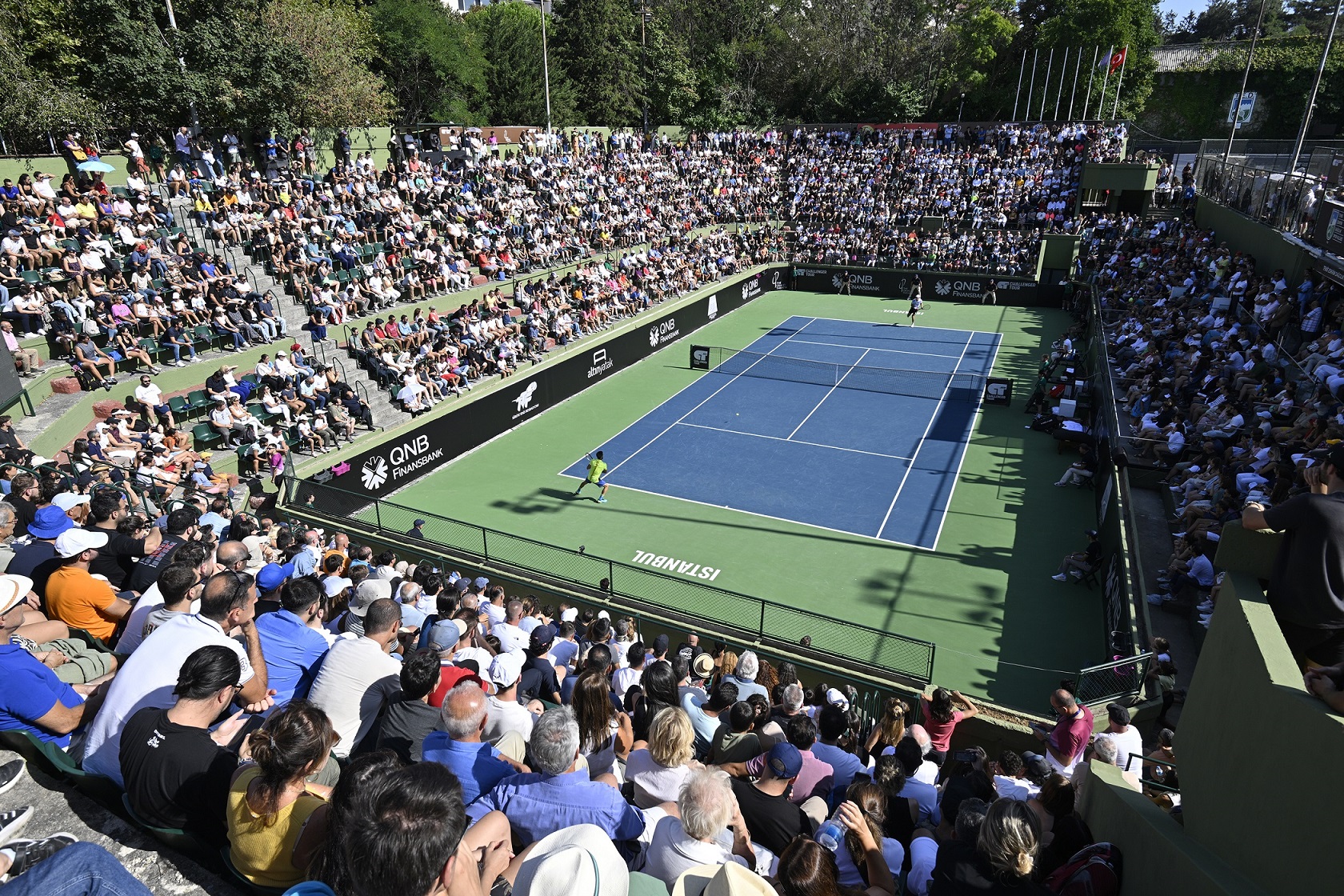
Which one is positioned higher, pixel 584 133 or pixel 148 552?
pixel 584 133

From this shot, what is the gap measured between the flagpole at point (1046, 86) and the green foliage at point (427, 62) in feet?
132

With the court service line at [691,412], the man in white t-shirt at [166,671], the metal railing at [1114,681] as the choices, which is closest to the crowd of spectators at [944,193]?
the court service line at [691,412]

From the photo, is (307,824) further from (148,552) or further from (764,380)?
(764,380)

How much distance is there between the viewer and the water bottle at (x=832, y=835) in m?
4.69

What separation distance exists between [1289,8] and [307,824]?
379 feet

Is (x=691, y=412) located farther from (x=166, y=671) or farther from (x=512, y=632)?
(x=166, y=671)

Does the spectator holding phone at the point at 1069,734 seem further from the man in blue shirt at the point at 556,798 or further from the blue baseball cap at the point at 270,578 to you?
the blue baseball cap at the point at 270,578

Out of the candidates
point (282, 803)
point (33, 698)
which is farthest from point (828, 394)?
point (282, 803)

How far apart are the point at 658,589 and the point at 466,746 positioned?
8790 millimetres

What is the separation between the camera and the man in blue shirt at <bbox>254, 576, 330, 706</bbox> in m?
5.75

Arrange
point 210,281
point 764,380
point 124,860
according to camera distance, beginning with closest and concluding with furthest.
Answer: point 124,860 → point 210,281 → point 764,380

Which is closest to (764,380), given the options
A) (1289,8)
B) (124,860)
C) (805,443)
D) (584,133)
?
(805,443)

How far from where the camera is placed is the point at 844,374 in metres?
29.1

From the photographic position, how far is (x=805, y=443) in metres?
22.7
